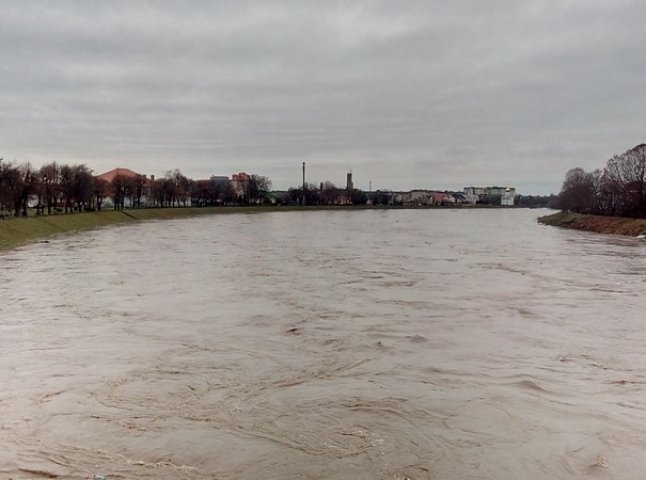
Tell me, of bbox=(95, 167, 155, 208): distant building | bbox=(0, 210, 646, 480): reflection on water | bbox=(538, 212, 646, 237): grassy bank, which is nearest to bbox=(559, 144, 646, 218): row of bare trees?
bbox=(538, 212, 646, 237): grassy bank

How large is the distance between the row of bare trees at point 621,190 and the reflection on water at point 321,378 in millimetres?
41328

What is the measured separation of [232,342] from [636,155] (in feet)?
212

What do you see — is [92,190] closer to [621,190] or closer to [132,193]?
[132,193]

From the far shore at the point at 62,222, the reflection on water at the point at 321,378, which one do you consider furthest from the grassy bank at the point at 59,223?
the reflection on water at the point at 321,378

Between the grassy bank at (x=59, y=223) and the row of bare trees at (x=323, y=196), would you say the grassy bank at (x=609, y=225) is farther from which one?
the row of bare trees at (x=323, y=196)

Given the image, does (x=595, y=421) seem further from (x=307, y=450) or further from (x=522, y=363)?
(x=307, y=450)

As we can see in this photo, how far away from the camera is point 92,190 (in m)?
63.0

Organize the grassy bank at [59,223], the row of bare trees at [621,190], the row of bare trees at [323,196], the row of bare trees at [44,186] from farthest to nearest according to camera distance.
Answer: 1. the row of bare trees at [323,196]
2. the row of bare trees at [621,190]
3. the row of bare trees at [44,186]
4. the grassy bank at [59,223]

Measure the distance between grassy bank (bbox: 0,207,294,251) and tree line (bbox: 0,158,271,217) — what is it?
313cm

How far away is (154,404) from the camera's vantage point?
25.6 ft

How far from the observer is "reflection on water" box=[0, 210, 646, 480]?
626 cm

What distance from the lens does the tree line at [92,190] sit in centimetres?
4662

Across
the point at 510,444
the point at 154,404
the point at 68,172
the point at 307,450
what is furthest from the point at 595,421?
the point at 68,172

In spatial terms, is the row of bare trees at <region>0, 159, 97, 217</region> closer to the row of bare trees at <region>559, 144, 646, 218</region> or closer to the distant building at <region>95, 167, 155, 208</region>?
the distant building at <region>95, 167, 155, 208</region>
